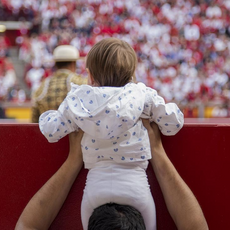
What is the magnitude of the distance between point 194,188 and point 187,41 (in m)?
10.8

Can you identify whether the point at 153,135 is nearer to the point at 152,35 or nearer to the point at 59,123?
the point at 59,123

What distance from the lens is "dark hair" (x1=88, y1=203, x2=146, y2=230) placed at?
1.88 m

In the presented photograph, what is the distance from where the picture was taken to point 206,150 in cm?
226

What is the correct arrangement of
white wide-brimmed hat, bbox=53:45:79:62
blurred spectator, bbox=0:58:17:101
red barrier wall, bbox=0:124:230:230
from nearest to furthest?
1. red barrier wall, bbox=0:124:230:230
2. white wide-brimmed hat, bbox=53:45:79:62
3. blurred spectator, bbox=0:58:17:101

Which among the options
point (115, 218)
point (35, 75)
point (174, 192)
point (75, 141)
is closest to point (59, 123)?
point (75, 141)

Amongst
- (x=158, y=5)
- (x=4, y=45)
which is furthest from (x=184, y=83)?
(x=4, y=45)

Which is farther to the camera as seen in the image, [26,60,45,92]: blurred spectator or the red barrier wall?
[26,60,45,92]: blurred spectator

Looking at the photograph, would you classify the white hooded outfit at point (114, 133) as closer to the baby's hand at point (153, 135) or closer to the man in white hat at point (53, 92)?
the baby's hand at point (153, 135)

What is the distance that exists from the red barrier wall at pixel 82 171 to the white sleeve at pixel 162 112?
0.22 meters

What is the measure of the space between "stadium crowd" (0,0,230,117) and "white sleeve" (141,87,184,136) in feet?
30.7

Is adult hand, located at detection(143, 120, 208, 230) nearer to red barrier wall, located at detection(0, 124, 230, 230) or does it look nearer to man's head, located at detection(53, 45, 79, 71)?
red barrier wall, located at detection(0, 124, 230, 230)

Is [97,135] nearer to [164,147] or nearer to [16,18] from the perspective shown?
[164,147]

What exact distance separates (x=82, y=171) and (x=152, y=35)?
1091 cm

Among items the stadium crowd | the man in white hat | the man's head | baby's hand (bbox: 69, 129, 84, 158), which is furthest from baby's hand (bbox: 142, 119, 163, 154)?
the stadium crowd
